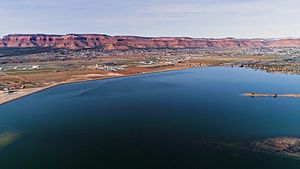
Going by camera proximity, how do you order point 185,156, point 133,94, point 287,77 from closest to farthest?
1. point 185,156
2. point 133,94
3. point 287,77

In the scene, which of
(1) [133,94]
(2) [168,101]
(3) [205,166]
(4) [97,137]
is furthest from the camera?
(1) [133,94]

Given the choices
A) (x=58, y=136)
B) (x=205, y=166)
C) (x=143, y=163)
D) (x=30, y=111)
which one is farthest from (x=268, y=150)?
(x=30, y=111)

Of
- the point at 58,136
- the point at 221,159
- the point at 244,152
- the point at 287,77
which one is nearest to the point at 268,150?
the point at 244,152

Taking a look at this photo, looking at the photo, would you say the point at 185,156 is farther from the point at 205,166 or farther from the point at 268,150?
the point at 268,150

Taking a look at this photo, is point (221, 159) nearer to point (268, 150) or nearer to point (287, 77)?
point (268, 150)

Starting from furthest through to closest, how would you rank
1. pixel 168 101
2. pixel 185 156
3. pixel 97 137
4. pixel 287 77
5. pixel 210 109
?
pixel 287 77, pixel 168 101, pixel 210 109, pixel 97 137, pixel 185 156

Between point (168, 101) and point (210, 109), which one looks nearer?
point (210, 109)
